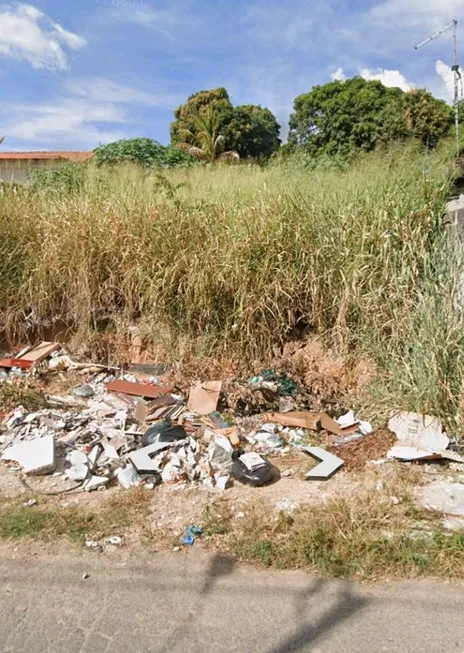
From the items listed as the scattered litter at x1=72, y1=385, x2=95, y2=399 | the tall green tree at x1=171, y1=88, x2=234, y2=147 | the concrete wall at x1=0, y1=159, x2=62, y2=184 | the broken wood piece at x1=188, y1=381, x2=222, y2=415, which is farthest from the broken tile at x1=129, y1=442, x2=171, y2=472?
the tall green tree at x1=171, y1=88, x2=234, y2=147

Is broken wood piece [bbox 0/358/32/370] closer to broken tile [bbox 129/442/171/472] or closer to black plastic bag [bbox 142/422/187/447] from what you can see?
black plastic bag [bbox 142/422/187/447]

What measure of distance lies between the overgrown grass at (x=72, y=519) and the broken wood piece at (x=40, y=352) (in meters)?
2.29

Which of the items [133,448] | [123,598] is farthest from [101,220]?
[123,598]

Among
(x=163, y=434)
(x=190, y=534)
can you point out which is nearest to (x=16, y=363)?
(x=163, y=434)

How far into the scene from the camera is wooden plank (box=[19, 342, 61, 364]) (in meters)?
4.74

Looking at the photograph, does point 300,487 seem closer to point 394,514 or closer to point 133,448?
point 394,514

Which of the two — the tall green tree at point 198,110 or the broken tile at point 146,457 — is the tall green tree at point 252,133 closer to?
the tall green tree at point 198,110

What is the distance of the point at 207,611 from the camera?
1.86 metres

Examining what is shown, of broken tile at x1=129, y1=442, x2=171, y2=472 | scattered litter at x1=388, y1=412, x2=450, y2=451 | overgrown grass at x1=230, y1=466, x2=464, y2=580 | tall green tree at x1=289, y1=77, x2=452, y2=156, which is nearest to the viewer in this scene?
overgrown grass at x1=230, y1=466, x2=464, y2=580

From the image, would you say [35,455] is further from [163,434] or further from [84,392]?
[84,392]

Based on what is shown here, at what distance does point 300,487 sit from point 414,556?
32.1 inches

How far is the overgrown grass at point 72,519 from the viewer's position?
7.64 feet

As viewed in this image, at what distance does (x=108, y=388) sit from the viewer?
4254 mm

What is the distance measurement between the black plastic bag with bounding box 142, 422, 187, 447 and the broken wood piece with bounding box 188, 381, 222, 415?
41 cm
